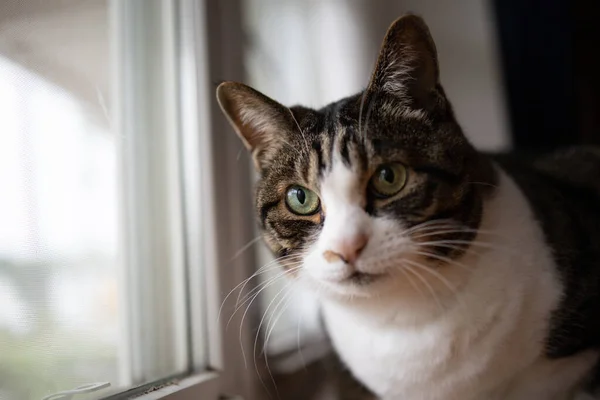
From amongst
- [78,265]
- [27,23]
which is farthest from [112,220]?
[27,23]

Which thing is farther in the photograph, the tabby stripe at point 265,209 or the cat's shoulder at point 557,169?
the cat's shoulder at point 557,169

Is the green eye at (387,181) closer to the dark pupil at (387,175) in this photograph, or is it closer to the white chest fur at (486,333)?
the dark pupil at (387,175)

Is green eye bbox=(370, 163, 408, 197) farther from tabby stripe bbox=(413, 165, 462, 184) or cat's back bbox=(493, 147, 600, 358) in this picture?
cat's back bbox=(493, 147, 600, 358)

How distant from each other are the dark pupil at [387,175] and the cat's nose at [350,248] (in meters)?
0.11

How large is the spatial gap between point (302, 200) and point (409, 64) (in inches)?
11.2

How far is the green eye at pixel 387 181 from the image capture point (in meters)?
0.82

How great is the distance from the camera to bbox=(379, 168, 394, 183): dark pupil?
825mm

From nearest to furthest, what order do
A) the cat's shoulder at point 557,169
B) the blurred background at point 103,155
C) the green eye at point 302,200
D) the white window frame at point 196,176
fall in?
the blurred background at point 103,155
the green eye at point 302,200
the white window frame at point 196,176
the cat's shoulder at point 557,169

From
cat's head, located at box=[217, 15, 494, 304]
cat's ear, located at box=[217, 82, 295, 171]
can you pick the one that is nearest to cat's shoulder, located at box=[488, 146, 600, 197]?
cat's head, located at box=[217, 15, 494, 304]

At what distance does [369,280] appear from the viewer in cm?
81

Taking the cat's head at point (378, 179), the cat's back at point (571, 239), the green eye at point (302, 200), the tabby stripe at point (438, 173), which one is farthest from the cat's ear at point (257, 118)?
the cat's back at point (571, 239)

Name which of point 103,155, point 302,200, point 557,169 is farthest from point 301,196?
point 557,169

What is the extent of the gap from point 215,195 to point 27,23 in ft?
1.56

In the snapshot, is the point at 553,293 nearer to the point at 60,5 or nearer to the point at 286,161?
the point at 286,161
